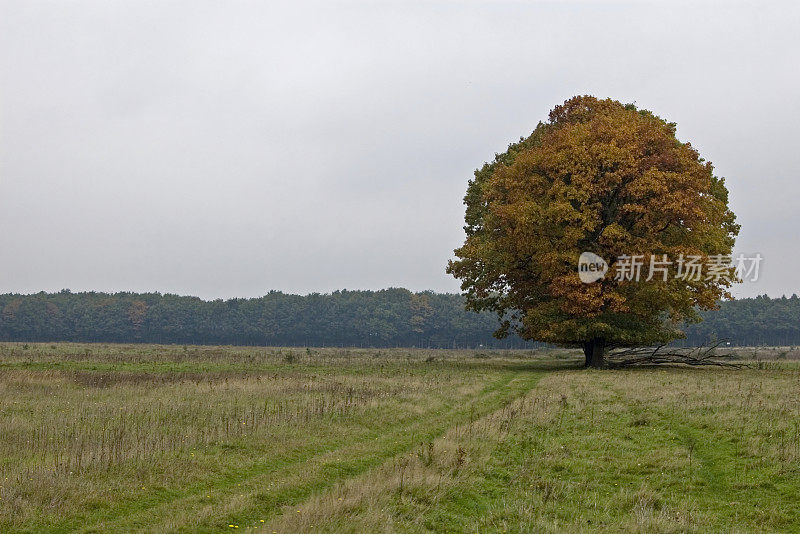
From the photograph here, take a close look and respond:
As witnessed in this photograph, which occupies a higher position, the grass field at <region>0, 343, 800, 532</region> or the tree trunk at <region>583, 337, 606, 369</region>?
the tree trunk at <region>583, 337, 606, 369</region>

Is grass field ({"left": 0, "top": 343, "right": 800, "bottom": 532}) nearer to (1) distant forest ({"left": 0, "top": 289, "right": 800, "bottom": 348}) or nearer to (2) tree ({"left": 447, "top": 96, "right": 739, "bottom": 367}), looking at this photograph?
(2) tree ({"left": 447, "top": 96, "right": 739, "bottom": 367})

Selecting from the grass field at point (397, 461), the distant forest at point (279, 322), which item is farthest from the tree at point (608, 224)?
the distant forest at point (279, 322)

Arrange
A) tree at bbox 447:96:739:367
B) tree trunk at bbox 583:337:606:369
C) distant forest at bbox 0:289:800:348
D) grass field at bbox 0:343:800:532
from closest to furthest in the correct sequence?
grass field at bbox 0:343:800:532 → tree at bbox 447:96:739:367 → tree trunk at bbox 583:337:606:369 → distant forest at bbox 0:289:800:348

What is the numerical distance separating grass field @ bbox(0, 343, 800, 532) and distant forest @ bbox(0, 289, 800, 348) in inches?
5622

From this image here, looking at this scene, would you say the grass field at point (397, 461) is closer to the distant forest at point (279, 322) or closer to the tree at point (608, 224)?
the tree at point (608, 224)

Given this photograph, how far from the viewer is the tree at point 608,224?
37.4m

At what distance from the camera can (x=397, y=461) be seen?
46.6 feet

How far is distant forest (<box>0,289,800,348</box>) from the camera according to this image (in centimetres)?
16625

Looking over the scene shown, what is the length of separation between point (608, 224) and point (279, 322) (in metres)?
143

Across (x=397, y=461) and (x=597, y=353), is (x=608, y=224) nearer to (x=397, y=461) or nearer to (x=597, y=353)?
(x=597, y=353)

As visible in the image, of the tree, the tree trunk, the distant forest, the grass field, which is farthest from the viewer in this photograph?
the distant forest

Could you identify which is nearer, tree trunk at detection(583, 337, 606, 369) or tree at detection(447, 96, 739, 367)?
tree at detection(447, 96, 739, 367)

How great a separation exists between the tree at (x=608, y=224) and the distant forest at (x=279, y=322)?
402ft

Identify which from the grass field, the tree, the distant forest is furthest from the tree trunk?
the distant forest
